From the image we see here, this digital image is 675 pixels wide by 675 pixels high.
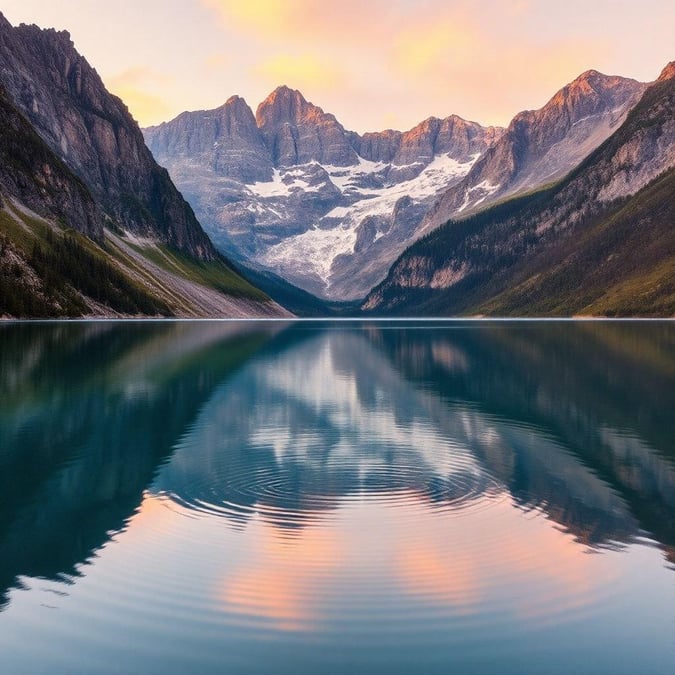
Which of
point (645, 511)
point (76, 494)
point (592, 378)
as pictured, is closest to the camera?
point (645, 511)

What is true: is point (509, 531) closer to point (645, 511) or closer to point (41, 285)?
point (645, 511)

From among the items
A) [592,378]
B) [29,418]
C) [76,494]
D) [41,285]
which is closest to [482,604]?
[76,494]

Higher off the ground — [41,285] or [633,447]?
[41,285]

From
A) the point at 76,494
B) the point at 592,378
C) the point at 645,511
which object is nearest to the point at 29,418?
the point at 76,494

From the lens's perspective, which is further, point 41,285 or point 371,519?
point 41,285

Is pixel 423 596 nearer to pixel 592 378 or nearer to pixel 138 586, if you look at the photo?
pixel 138 586

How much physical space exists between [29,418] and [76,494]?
18.6 metres

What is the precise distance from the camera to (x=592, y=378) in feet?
217

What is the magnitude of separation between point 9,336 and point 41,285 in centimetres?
8656

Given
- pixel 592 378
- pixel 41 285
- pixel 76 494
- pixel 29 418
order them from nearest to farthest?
pixel 76 494
pixel 29 418
pixel 592 378
pixel 41 285

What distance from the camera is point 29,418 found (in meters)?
42.6

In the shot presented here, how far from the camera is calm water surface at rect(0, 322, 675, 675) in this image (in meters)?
14.3

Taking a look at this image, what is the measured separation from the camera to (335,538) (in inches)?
821

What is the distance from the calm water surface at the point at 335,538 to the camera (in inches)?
563
